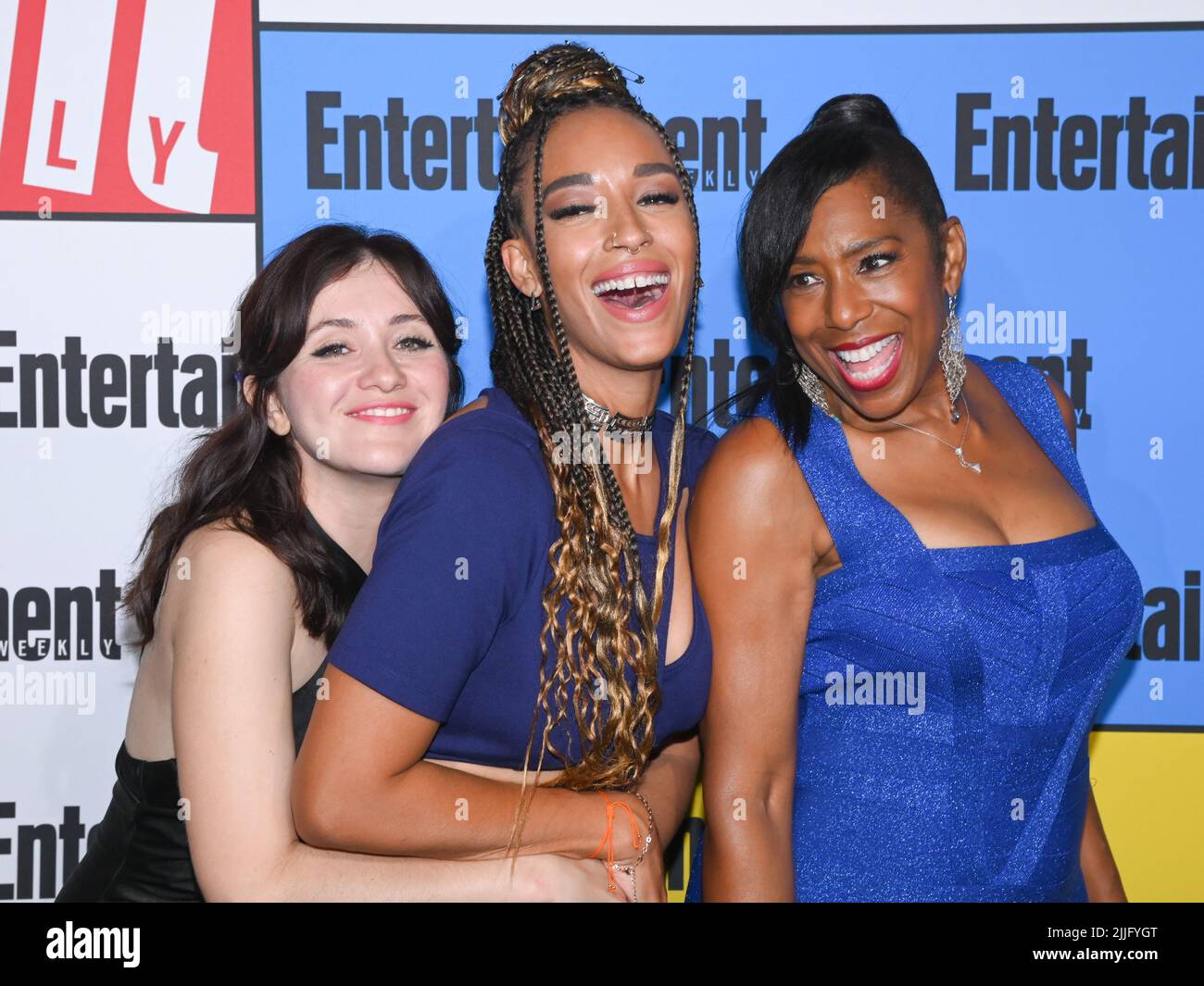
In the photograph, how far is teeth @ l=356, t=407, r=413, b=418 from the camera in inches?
67.5

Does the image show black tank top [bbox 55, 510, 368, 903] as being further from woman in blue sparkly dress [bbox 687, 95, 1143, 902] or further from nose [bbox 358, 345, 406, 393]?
woman in blue sparkly dress [bbox 687, 95, 1143, 902]

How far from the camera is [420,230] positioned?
2.21 m

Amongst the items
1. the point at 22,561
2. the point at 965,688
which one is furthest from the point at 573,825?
the point at 22,561

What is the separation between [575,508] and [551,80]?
0.67 meters

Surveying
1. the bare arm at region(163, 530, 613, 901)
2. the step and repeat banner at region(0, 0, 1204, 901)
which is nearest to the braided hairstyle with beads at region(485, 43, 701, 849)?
the bare arm at region(163, 530, 613, 901)

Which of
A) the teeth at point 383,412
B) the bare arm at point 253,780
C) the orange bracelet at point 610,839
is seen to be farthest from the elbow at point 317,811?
the teeth at point 383,412

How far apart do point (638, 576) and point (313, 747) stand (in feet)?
1.61

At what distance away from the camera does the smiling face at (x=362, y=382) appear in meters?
1.70

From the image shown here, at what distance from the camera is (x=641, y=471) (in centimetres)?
170

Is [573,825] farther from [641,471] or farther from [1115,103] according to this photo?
[1115,103]

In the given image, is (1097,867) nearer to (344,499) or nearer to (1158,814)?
(1158,814)

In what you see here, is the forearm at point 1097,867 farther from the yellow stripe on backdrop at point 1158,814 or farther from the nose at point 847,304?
the nose at point 847,304

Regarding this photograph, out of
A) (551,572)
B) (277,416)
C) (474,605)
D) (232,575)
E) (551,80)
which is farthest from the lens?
(277,416)

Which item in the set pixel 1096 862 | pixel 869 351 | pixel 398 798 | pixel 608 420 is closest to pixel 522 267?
pixel 608 420
